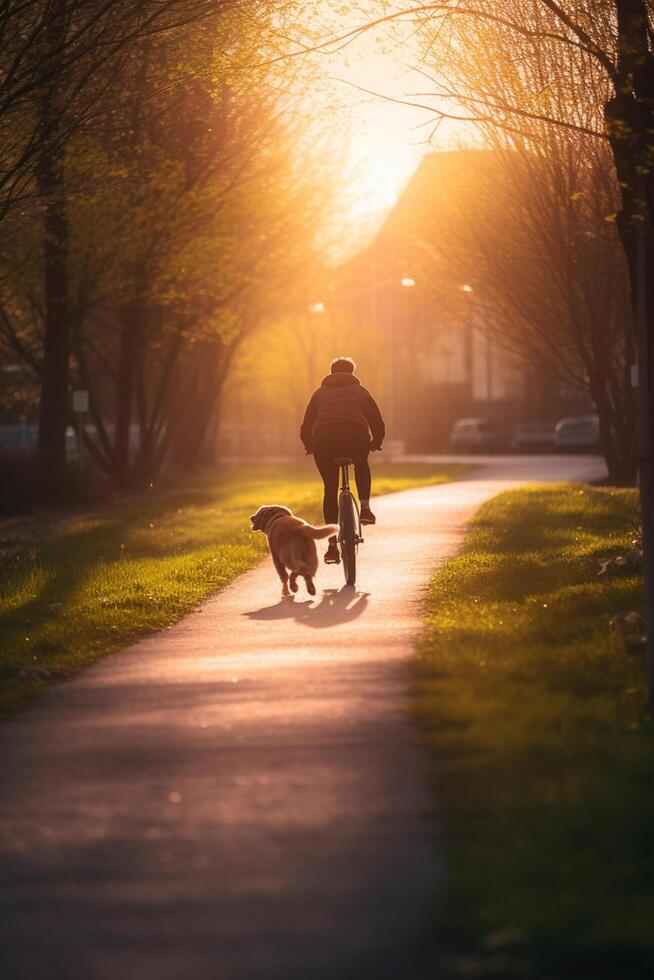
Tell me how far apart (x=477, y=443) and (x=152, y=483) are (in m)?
40.4

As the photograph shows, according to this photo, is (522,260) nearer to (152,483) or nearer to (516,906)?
(152,483)

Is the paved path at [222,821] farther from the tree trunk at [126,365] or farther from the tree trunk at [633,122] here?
the tree trunk at [126,365]

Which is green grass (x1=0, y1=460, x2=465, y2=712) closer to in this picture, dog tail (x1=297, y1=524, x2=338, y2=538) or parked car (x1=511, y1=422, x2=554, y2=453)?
dog tail (x1=297, y1=524, x2=338, y2=538)

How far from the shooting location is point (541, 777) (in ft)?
20.5

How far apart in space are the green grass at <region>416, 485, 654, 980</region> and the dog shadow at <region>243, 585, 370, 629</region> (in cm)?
61

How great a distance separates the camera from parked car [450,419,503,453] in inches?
2921

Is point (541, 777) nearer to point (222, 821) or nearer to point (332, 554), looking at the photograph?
point (222, 821)

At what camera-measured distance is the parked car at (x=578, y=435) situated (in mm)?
63500

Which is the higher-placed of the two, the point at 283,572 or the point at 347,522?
the point at 347,522

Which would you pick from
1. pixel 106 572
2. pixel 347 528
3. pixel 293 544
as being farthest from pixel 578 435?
pixel 293 544

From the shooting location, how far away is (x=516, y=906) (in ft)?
15.0

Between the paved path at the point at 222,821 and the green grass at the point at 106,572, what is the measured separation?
52cm

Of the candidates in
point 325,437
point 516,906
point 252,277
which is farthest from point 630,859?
point 252,277

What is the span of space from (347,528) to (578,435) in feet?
170
